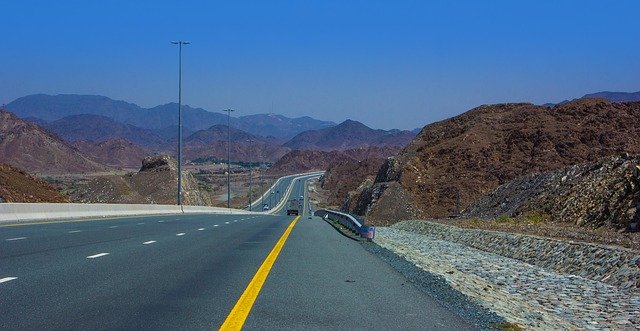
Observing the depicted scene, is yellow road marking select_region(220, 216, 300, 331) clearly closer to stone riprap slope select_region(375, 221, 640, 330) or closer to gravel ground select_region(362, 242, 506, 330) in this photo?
gravel ground select_region(362, 242, 506, 330)

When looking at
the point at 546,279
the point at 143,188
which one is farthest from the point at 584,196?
the point at 143,188

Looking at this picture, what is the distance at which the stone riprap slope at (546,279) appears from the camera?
13.1 metres

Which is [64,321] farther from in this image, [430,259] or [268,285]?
[430,259]

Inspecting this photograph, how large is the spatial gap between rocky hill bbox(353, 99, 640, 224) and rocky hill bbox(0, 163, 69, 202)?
2770cm

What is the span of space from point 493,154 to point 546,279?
202 feet

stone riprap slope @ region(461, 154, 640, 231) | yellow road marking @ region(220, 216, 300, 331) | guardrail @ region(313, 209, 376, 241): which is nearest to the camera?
yellow road marking @ region(220, 216, 300, 331)

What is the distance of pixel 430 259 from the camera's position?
2394cm

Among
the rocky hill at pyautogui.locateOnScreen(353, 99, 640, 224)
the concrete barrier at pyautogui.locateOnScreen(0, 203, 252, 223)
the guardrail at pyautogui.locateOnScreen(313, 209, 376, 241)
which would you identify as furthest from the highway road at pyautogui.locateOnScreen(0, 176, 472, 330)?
the rocky hill at pyautogui.locateOnScreen(353, 99, 640, 224)

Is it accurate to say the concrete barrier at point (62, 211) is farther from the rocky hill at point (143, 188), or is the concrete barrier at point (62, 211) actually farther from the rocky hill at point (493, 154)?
the rocky hill at point (143, 188)

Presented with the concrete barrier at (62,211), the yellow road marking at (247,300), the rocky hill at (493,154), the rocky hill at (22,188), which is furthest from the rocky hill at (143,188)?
the yellow road marking at (247,300)

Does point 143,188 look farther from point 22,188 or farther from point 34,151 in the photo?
point 34,151

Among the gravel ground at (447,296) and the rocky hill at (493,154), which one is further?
the rocky hill at (493,154)

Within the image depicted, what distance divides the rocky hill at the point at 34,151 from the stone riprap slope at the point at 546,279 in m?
156

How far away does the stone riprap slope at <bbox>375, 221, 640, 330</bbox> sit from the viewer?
13.1 meters
